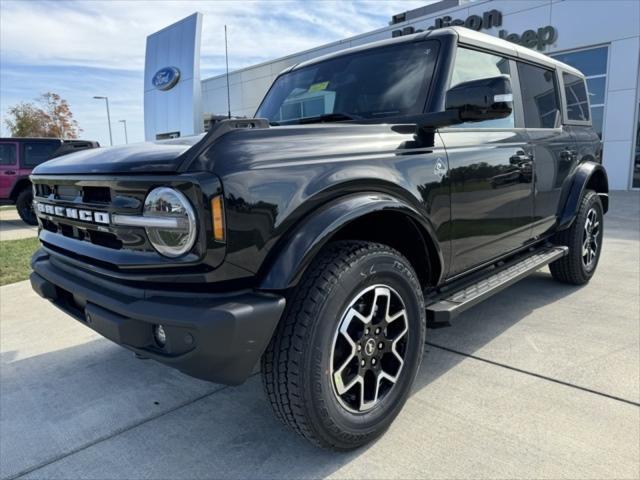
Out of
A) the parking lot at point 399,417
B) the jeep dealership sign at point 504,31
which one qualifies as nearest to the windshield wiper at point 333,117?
the parking lot at point 399,417

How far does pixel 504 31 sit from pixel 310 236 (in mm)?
14721

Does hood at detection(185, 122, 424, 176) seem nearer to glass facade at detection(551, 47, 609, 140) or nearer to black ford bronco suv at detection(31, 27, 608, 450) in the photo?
black ford bronco suv at detection(31, 27, 608, 450)

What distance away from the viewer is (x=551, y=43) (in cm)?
1326

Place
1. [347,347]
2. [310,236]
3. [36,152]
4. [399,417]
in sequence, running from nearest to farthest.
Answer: [310,236] → [347,347] → [399,417] → [36,152]

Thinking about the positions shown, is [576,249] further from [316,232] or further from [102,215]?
[102,215]

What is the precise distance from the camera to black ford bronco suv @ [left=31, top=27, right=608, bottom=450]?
5.73 ft

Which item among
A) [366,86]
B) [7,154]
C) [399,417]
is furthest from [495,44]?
[7,154]

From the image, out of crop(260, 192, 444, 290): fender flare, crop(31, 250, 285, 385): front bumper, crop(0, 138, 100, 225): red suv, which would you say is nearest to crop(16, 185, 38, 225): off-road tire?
crop(0, 138, 100, 225): red suv

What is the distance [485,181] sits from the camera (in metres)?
2.88

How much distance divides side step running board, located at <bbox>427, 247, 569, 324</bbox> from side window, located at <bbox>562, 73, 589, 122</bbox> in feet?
4.50

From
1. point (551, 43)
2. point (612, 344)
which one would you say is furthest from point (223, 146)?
point (551, 43)

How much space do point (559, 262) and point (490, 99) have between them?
2718mm

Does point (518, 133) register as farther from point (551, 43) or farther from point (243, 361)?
point (551, 43)

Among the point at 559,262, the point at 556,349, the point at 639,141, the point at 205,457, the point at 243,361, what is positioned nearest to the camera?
the point at 243,361
